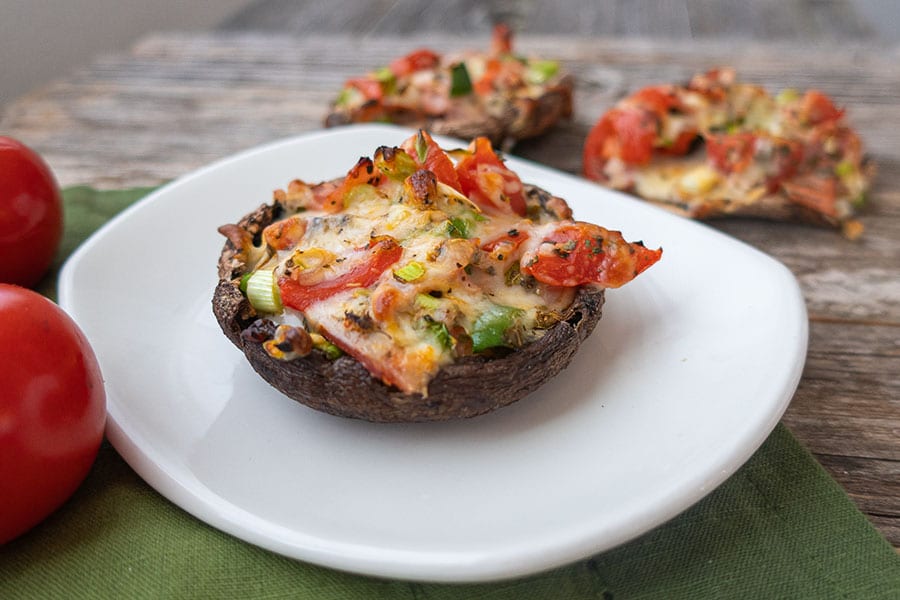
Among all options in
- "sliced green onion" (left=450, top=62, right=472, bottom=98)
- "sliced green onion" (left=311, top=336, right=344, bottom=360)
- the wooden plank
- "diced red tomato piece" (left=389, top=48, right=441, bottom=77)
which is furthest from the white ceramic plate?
the wooden plank

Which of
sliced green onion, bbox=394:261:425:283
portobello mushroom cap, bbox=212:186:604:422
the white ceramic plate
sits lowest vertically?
the white ceramic plate

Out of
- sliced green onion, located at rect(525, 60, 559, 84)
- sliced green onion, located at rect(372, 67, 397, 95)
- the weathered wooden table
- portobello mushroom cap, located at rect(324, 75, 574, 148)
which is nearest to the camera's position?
the weathered wooden table

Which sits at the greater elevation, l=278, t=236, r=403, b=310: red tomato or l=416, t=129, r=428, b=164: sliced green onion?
l=416, t=129, r=428, b=164: sliced green onion

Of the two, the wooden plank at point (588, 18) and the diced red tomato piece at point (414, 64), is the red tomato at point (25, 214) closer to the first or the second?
the diced red tomato piece at point (414, 64)

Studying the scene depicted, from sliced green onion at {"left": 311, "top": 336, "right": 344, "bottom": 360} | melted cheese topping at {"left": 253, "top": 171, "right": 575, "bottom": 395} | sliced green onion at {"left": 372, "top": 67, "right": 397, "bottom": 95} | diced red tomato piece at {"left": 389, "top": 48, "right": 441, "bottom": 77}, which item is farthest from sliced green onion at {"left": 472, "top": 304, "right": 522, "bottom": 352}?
diced red tomato piece at {"left": 389, "top": 48, "right": 441, "bottom": 77}

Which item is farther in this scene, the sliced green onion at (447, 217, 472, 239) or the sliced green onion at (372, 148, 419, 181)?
the sliced green onion at (372, 148, 419, 181)

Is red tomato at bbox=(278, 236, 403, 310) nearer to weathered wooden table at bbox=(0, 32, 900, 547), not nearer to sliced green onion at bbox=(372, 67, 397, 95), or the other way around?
weathered wooden table at bbox=(0, 32, 900, 547)

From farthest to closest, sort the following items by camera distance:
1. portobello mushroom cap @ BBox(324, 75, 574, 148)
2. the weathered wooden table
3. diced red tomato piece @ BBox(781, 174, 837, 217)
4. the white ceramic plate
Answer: portobello mushroom cap @ BBox(324, 75, 574, 148)
diced red tomato piece @ BBox(781, 174, 837, 217)
the weathered wooden table
the white ceramic plate

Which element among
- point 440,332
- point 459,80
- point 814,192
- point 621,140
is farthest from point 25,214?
point 814,192
